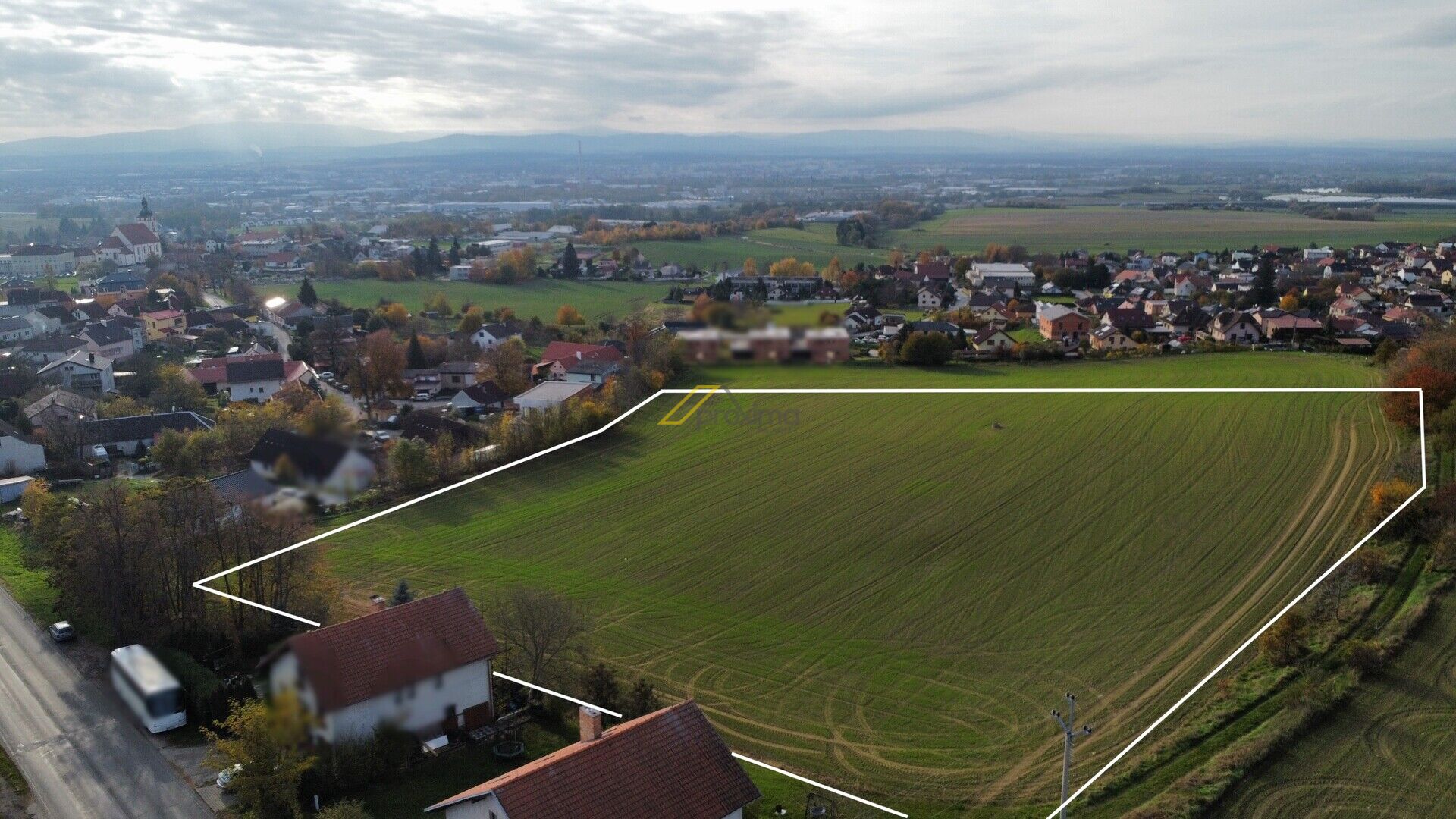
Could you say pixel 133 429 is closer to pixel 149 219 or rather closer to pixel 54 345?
pixel 54 345

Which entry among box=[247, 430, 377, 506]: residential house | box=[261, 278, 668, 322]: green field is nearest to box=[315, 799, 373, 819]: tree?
box=[247, 430, 377, 506]: residential house

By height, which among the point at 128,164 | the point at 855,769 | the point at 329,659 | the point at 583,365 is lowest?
the point at 855,769

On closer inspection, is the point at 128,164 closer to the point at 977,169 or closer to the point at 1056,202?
the point at 1056,202

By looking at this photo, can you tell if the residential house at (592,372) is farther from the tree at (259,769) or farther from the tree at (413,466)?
the tree at (259,769)

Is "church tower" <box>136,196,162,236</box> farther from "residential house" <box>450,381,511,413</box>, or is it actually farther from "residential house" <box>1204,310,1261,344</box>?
"residential house" <box>1204,310,1261,344</box>

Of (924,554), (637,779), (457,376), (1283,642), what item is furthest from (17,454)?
(1283,642)

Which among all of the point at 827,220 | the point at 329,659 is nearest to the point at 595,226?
the point at 827,220

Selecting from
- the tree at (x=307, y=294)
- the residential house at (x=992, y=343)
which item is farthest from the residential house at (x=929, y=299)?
the tree at (x=307, y=294)
